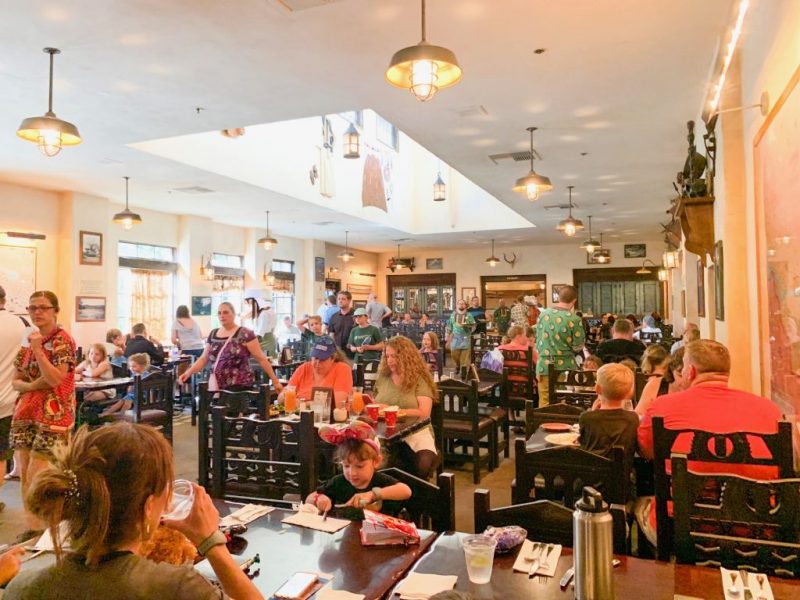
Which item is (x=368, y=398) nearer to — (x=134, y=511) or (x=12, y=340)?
(x=12, y=340)

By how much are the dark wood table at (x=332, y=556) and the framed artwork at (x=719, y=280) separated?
324 centimetres

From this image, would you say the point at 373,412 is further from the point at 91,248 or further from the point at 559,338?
the point at 91,248

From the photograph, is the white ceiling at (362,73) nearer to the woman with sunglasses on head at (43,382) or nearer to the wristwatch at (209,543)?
the woman with sunglasses on head at (43,382)

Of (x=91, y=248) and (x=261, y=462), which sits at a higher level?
(x=91, y=248)

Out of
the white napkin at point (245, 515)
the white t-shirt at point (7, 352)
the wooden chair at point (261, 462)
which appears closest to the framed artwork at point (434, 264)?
the white t-shirt at point (7, 352)

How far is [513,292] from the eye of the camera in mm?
18203

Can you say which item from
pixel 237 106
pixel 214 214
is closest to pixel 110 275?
pixel 214 214

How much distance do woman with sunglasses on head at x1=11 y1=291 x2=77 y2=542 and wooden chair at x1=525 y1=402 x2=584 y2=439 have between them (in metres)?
3.02

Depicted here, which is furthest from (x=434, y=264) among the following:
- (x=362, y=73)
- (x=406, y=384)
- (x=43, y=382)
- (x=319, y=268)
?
(x=43, y=382)

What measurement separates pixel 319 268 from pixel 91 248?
6.63 meters

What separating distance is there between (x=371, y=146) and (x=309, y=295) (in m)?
4.19

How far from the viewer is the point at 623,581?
62.9 inches

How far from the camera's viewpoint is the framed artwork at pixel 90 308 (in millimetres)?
8812

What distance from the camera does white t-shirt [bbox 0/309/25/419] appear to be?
389 cm
